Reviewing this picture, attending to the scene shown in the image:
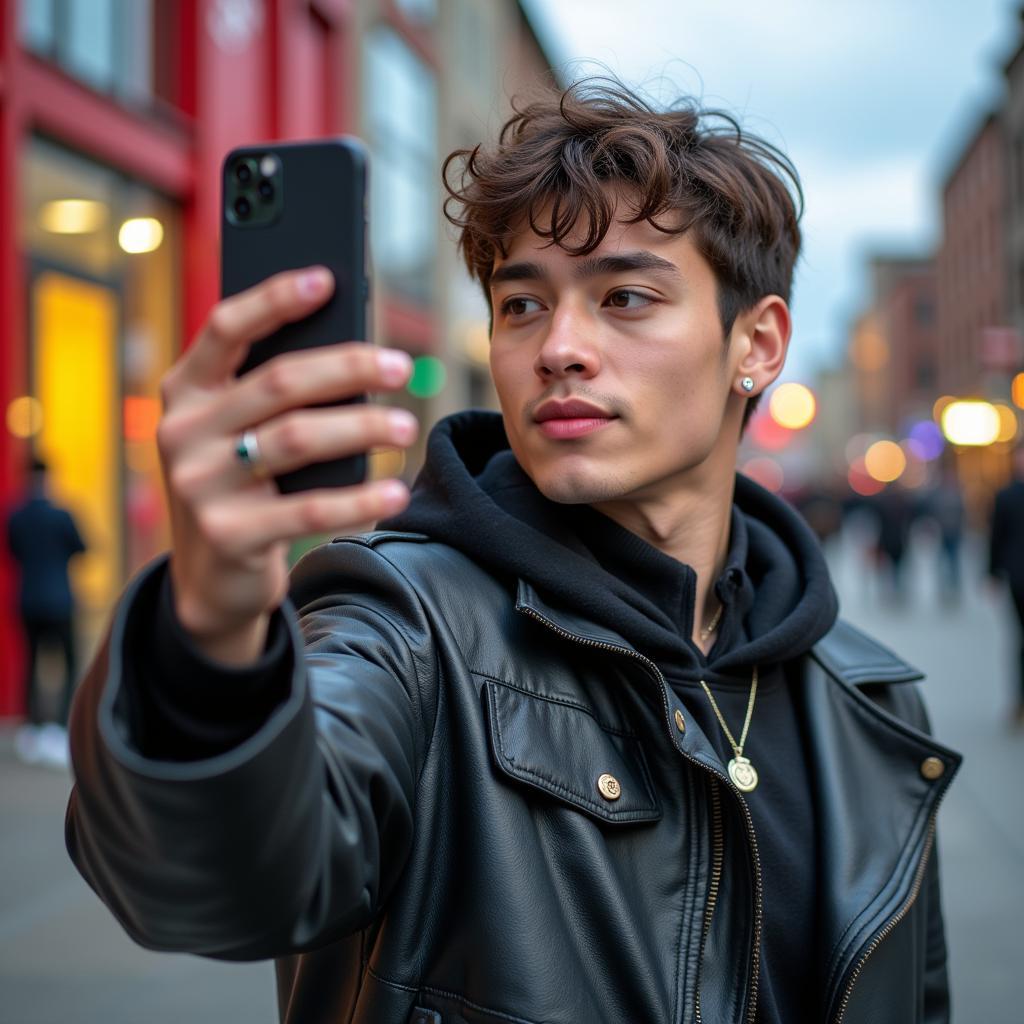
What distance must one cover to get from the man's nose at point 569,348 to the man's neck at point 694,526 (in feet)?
0.93

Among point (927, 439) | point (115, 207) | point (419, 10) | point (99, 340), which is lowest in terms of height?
point (99, 340)

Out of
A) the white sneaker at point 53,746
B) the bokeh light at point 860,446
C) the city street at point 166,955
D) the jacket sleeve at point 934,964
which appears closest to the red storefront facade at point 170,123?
the white sneaker at point 53,746

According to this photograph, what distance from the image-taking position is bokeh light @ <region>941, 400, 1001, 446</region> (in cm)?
1889

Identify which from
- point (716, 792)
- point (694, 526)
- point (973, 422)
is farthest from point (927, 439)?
point (716, 792)

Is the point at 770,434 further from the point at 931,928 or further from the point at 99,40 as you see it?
the point at 931,928

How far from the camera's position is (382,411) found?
1076mm

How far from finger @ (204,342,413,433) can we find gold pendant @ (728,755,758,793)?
1170 millimetres

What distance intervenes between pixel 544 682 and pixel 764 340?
0.90 meters

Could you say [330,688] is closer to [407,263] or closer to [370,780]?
[370,780]

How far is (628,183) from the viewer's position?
209 centimetres

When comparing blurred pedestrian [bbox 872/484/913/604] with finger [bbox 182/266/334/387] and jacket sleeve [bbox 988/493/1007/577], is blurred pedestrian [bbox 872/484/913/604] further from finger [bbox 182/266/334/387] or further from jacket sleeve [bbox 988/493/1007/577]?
finger [bbox 182/266/334/387]

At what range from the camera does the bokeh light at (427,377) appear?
23078 mm

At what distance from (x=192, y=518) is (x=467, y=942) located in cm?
83

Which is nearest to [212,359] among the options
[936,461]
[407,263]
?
[407,263]
